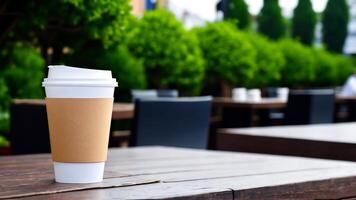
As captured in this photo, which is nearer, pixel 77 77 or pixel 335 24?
pixel 77 77

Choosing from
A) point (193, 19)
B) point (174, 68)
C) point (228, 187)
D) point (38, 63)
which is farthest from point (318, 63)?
point (228, 187)

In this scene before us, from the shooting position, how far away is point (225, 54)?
10.7 metres

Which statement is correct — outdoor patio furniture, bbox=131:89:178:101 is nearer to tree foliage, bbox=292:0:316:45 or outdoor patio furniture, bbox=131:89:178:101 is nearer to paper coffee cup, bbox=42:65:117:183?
paper coffee cup, bbox=42:65:117:183

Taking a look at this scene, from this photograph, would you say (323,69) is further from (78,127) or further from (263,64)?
(78,127)

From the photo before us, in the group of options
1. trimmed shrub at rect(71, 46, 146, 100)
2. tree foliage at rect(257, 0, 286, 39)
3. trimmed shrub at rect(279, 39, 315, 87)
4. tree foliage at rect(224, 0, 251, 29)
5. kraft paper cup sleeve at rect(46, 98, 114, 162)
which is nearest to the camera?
kraft paper cup sleeve at rect(46, 98, 114, 162)

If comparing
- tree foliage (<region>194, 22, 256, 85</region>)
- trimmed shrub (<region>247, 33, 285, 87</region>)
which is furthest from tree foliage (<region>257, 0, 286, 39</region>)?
tree foliage (<region>194, 22, 256, 85</region>)

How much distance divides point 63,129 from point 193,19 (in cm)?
2011

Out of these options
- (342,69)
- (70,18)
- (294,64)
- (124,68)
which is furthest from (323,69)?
(70,18)

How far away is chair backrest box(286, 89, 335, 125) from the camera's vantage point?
21.5 feet

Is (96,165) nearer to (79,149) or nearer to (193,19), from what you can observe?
(79,149)

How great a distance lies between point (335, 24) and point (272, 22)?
408 cm

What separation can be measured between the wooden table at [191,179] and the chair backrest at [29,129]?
113 centimetres

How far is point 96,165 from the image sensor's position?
1.44 meters

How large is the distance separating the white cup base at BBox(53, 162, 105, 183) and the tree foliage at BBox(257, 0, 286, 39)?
20756 millimetres
